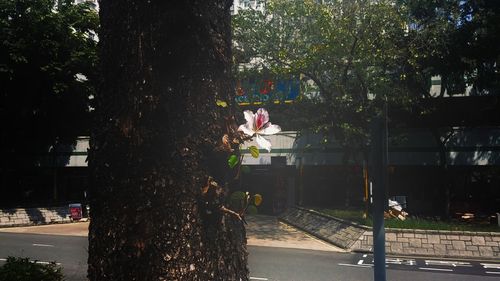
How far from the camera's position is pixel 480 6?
1905 cm

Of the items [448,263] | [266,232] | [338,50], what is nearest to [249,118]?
[448,263]

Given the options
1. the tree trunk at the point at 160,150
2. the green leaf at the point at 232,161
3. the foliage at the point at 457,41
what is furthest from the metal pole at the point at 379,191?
the foliage at the point at 457,41

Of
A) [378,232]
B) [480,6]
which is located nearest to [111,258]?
[378,232]

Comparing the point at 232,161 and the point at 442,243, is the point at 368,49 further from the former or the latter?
the point at 232,161

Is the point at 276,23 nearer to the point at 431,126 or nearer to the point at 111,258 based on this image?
the point at 431,126

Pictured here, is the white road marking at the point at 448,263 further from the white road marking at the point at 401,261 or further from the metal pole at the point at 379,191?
the metal pole at the point at 379,191

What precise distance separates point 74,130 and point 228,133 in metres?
29.2

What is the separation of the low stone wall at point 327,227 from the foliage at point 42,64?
11997mm

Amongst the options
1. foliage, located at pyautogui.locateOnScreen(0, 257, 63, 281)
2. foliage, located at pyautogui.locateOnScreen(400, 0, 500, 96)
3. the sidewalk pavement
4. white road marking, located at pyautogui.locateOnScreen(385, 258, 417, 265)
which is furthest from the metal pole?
foliage, located at pyautogui.locateOnScreen(400, 0, 500, 96)

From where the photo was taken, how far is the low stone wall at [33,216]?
23734 mm

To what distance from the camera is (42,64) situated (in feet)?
79.0

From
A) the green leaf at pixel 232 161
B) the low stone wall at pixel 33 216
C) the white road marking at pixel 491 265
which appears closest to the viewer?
the green leaf at pixel 232 161

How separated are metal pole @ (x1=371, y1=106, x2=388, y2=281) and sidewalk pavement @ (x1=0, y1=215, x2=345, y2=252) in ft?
44.3

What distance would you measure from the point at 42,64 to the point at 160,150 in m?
24.8
